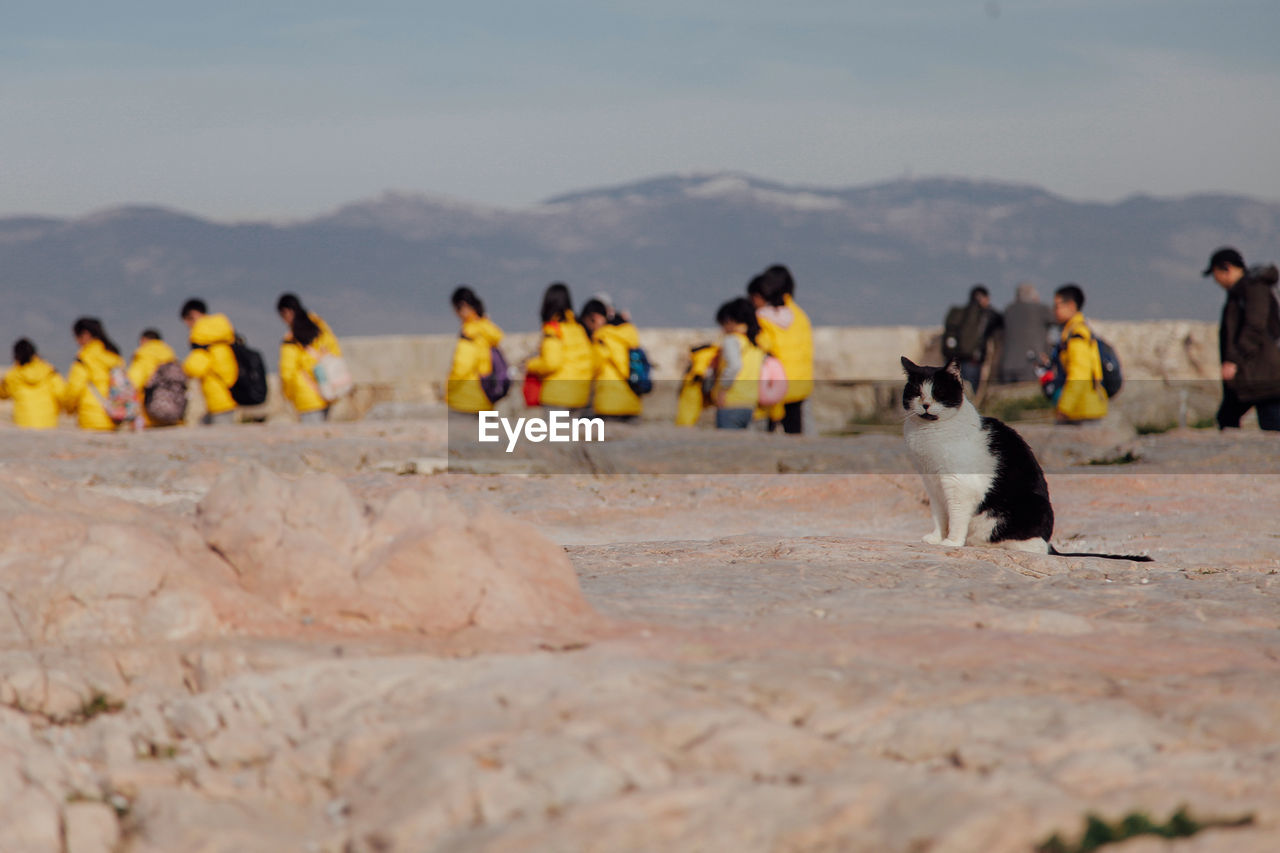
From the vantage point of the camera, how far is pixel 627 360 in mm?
A: 11398

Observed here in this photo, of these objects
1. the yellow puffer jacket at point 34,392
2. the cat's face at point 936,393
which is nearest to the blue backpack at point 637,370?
the cat's face at point 936,393

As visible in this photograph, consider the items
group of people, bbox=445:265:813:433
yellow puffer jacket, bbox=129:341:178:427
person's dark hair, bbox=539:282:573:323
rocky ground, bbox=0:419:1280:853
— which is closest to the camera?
rocky ground, bbox=0:419:1280:853

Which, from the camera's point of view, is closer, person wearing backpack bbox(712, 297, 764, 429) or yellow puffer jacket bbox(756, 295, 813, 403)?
person wearing backpack bbox(712, 297, 764, 429)

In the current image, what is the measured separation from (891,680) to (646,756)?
0.75 m

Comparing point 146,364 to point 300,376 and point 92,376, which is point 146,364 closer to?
point 92,376

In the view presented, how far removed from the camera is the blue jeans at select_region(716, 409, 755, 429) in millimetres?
10461

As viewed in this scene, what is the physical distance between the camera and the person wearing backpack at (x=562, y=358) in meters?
10.9

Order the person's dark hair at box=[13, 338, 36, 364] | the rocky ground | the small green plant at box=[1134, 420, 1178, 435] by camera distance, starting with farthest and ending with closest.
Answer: the small green plant at box=[1134, 420, 1178, 435] < the person's dark hair at box=[13, 338, 36, 364] < the rocky ground

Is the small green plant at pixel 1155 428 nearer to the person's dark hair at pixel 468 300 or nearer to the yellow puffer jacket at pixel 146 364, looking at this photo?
the person's dark hair at pixel 468 300

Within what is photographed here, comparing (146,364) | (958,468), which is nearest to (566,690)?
(958,468)

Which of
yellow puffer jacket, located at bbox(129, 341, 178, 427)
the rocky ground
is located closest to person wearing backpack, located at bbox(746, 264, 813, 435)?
the rocky ground

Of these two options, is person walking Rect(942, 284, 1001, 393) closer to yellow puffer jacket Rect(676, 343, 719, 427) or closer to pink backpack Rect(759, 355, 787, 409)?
yellow puffer jacket Rect(676, 343, 719, 427)

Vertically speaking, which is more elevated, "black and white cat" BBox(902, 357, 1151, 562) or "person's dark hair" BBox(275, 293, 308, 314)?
"person's dark hair" BBox(275, 293, 308, 314)

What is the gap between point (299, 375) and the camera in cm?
1187
